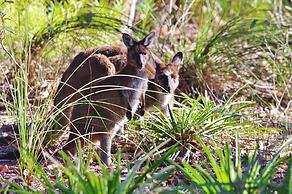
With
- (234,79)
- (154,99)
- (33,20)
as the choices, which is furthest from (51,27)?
(234,79)

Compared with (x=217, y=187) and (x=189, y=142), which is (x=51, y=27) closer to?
(x=189, y=142)

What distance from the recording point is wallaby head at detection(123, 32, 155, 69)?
20.2ft

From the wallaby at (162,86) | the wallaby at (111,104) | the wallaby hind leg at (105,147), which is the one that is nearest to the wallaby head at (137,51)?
the wallaby at (111,104)

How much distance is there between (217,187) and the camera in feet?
12.2

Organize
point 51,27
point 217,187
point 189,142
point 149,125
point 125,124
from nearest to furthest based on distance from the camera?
point 217,187 → point 189,142 → point 149,125 → point 125,124 → point 51,27

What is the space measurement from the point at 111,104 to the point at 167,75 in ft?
3.61

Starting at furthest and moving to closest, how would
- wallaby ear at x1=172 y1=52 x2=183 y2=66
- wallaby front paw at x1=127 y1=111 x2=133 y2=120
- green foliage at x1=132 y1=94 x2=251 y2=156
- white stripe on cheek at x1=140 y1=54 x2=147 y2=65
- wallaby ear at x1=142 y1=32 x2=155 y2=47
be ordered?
wallaby ear at x1=172 y1=52 x2=183 y2=66
wallaby ear at x1=142 y1=32 x2=155 y2=47
white stripe on cheek at x1=140 y1=54 x2=147 y2=65
wallaby front paw at x1=127 y1=111 x2=133 y2=120
green foliage at x1=132 y1=94 x2=251 y2=156

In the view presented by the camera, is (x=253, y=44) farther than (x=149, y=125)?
Yes

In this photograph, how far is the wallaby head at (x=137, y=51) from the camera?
6160 mm

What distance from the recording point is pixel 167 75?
22.1ft

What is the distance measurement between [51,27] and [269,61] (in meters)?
2.44

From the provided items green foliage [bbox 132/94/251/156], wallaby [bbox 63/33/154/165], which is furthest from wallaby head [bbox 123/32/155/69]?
green foliage [bbox 132/94/251/156]

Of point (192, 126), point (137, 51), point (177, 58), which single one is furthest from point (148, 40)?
point (192, 126)

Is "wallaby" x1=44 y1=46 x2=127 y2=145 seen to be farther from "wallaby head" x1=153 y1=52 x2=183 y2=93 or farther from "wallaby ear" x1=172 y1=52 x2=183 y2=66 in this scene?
"wallaby ear" x1=172 y1=52 x2=183 y2=66
